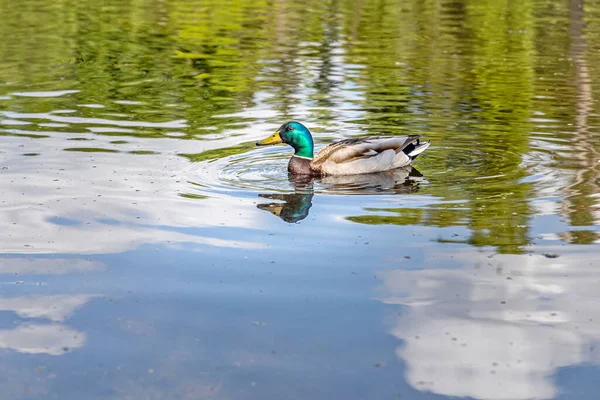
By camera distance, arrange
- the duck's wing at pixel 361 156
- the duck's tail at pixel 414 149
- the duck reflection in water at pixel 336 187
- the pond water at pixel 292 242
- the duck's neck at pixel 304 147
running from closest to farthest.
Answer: the pond water at pixel 292 242 < the duck reflection in water at pixel 336 187 < the duck's wing at pixel 361 156 < the duck's neck at pixel 304 147 < the duck's tail at pixel 414 149

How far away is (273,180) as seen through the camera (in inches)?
505

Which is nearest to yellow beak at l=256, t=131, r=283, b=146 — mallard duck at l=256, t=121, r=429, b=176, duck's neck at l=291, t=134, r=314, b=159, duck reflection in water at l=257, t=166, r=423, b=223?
mallard duck at l=256, t=121, r=429, b=176

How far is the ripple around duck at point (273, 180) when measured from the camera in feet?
39.9

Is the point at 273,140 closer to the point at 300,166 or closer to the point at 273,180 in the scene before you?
the point at 300,166

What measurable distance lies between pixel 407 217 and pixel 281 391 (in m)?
4.54

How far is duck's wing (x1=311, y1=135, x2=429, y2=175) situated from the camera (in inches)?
513

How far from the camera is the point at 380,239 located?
9766 mm

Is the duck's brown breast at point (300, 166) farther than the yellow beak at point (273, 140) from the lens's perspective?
No

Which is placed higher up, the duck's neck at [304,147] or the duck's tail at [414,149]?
the duck's neck at [304,147]

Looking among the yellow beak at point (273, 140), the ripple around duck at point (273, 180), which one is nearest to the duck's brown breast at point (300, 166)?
the ripple around duck at point (273, 180)

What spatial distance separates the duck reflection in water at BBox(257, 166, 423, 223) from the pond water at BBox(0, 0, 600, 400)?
6 cm

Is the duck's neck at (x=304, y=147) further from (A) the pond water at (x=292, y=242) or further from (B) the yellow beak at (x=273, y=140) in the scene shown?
(A) the pond water at (x=292, y=242)

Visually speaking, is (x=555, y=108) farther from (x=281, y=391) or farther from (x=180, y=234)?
(x=281, y=391)

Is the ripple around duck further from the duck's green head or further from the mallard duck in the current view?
the duck's green head
